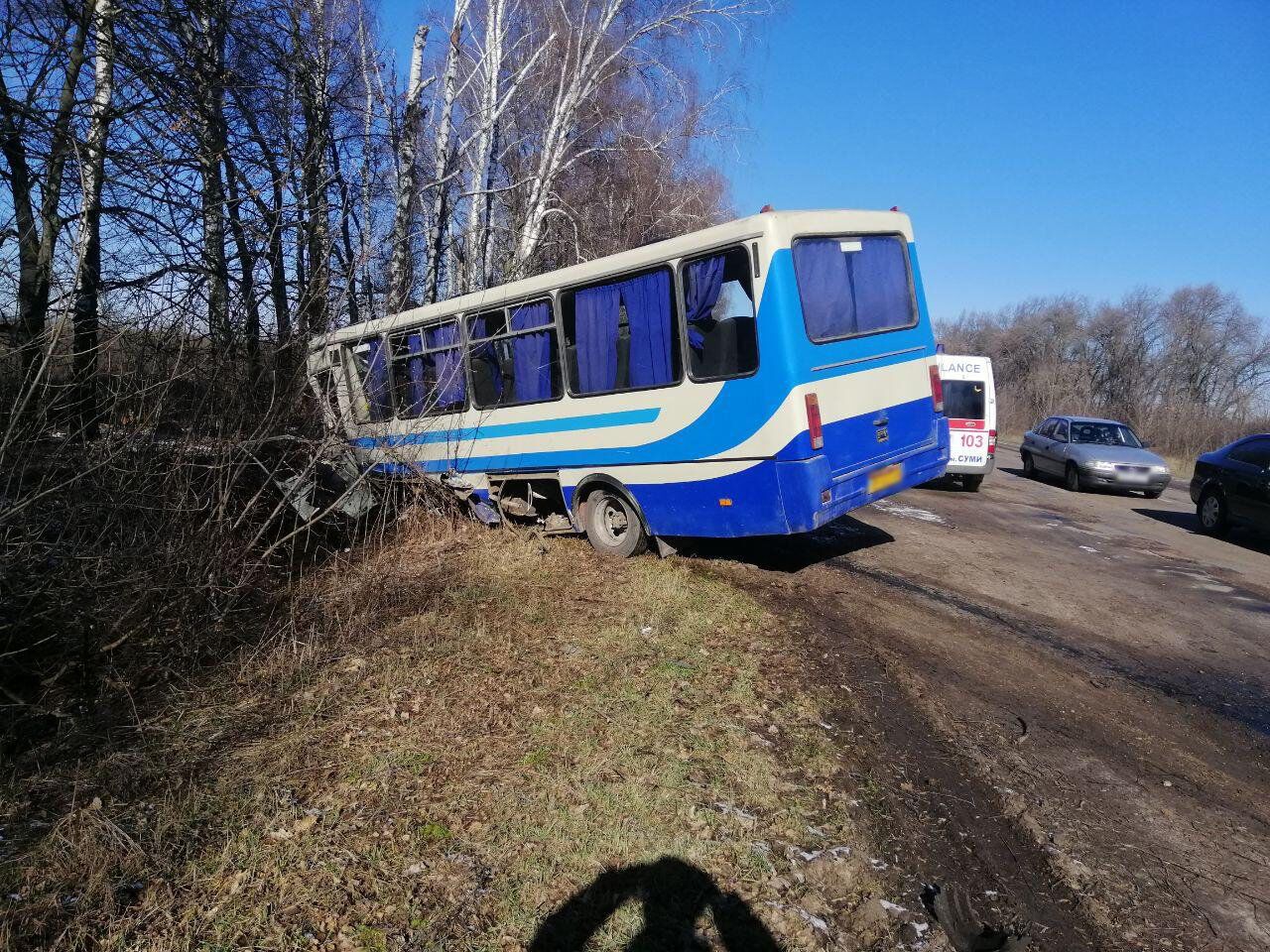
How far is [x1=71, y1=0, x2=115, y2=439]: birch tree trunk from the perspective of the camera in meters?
4.27

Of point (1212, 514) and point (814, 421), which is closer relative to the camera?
point (814, 421)

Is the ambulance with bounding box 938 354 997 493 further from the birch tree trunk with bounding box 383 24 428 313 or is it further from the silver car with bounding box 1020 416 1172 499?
the birch tree trunk with bounding box 383 24 428 313

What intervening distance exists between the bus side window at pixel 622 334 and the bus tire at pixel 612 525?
1110mm

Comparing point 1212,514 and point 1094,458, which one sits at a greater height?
point 1094,458

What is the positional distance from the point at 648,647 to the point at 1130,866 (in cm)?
290

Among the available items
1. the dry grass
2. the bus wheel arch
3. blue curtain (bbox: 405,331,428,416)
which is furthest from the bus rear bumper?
blue curtain (bbox: 405,331,428,416)

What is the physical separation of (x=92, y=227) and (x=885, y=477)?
22.4 feet

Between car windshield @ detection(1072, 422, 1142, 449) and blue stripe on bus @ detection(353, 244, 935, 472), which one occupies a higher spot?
blue stripe on bus @ detection(353, 244, 935, 472)

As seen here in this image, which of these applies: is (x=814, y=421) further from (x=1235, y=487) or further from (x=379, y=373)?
(x=1235, y=487)

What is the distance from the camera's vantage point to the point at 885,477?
258 inches

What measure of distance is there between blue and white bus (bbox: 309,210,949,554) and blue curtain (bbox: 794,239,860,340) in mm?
17

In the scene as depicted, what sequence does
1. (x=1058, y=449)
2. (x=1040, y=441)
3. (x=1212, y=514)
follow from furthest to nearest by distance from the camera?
(x=1040, y=441) < (x=1058, y=449) < (x=1212, y=514)

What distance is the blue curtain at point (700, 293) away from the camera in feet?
20.0

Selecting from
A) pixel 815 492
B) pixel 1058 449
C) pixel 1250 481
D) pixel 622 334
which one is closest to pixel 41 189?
pixel 622 334
